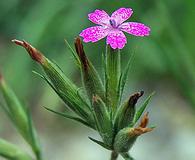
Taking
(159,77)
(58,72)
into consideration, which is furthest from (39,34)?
(58,72)

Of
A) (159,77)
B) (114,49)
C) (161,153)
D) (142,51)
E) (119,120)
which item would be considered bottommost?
(161,153)

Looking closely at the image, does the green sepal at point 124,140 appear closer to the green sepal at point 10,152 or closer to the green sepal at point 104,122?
the green sepal at point 104,122

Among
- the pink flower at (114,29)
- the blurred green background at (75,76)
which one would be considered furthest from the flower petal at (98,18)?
the blurred green background at (75,76)

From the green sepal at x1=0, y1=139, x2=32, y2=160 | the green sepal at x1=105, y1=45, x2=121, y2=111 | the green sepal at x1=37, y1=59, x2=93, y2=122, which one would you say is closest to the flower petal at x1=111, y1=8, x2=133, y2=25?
→ the green sepal at x1=105, y1=45, x2=121, y2=111

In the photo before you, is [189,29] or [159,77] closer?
[189,29]

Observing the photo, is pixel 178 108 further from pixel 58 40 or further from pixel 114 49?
pixel 114 49

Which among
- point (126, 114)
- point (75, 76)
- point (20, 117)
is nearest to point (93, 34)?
point (126, 114)

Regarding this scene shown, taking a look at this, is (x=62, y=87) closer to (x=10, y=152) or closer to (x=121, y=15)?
(x=121, y=15)
